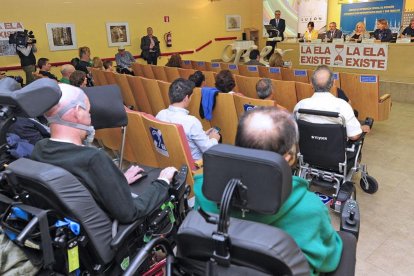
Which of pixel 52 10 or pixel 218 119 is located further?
pixel 52 10

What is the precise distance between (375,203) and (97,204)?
226 centimetres

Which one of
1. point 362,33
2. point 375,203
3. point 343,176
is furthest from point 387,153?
point 362,33

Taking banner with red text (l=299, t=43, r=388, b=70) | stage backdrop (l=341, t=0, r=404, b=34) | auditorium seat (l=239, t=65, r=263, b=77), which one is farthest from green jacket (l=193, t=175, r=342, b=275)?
stage backdrop (l=341, t=0, r=404, b=34)

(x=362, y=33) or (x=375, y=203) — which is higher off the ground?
(x=362, y=33)

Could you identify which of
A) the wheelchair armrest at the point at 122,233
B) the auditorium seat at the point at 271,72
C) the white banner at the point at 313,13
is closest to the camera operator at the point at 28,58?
the auditorium seat at the point at 271,72

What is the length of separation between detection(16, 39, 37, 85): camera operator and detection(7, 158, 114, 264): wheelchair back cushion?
21.8ft

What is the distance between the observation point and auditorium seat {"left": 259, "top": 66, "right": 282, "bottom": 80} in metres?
5.14

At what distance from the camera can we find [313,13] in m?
10.2

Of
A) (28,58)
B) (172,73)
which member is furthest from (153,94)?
(28,58)

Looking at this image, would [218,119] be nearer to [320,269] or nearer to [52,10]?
[320,269]

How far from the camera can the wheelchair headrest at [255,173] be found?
90 centimetres

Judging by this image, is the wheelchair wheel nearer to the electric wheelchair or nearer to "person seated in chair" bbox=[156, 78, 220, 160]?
"person seated in chair" bbox=[156, 78, 220, 160]

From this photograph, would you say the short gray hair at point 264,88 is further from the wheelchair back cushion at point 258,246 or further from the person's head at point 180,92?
the wheelchair back cushion at point 258,246

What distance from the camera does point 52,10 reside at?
7965 mm
